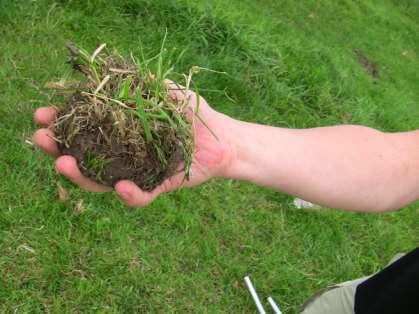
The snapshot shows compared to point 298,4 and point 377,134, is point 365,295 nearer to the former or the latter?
point 377,134

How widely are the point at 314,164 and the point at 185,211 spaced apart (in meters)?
→ 1.38

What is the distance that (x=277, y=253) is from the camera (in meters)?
3.50

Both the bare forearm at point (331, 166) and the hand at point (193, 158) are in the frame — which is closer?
the hand at point (193, 158)

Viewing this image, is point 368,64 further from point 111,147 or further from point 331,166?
point 111,147

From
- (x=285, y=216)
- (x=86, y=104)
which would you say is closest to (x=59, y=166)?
(x=86, y=104)

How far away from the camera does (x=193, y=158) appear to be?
1987mm

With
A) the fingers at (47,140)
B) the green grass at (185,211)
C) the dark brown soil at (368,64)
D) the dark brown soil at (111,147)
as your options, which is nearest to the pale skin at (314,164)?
the dark brown soil at (111,147)

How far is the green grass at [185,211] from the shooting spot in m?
2.78

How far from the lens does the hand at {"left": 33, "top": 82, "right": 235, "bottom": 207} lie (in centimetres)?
183

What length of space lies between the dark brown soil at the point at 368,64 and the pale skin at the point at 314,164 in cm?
511

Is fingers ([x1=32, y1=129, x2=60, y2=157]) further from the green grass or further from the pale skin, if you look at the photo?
the green grass

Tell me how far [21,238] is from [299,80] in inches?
113

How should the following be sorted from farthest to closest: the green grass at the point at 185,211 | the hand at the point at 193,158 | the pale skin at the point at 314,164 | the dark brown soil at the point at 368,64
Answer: the dark brown soil at the point at 368,64 → the green grass at the point at 185,211 → the pale skin at the point at 314,164 → the hand at the point at 193,158

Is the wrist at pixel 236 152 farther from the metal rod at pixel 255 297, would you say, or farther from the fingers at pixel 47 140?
the metal rod at pixel 255 297
